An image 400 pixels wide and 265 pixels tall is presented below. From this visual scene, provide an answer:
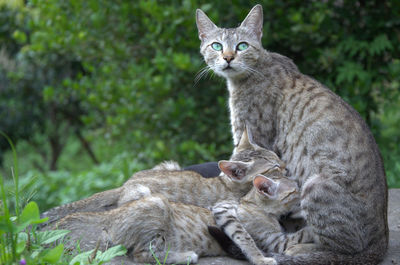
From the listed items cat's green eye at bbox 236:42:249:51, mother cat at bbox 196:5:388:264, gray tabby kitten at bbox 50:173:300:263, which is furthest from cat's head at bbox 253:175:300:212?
cat's green eye at bbox 236:42:249:51

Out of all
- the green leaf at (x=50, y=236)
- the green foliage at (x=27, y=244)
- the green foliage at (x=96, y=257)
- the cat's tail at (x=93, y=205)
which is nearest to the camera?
the green foliage at (x=27, y=244)

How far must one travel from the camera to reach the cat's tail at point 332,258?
3.93 meters

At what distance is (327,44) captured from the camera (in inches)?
327

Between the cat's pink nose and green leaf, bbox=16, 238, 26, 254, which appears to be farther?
the cat's pink nose

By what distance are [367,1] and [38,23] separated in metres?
5.61

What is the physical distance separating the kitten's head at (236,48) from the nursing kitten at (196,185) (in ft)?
2.57

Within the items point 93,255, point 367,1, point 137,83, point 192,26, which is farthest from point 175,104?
point 93,255

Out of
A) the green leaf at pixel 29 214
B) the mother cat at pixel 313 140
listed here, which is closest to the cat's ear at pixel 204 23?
the mother cat at pixel 313 140

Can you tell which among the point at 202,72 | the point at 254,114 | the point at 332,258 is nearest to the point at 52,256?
the point at 332,258

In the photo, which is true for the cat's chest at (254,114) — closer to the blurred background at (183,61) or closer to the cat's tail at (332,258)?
the cat's tail at (332,258)

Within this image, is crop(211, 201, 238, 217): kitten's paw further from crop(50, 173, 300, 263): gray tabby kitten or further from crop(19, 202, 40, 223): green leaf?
crop(19, 202, 40, 223): green leaf

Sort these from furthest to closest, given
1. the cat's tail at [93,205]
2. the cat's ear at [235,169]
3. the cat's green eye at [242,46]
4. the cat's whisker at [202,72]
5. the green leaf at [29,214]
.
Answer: the cat's whisker at [202,72] → the cat's green eye at [242,46] → the cat's tail at [93,205] → the cat's ear at [235,169] → the green leaf at [29,214]

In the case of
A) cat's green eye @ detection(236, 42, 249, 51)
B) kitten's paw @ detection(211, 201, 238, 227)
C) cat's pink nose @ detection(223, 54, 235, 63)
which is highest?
cat's green eye @ detection(236, 42, 249, 51)

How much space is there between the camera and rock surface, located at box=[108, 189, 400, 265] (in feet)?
13.3
